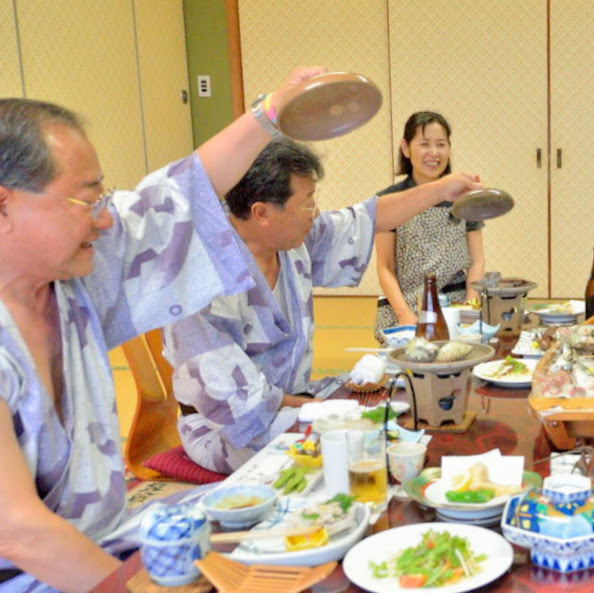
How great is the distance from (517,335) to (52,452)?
1486 millimetres

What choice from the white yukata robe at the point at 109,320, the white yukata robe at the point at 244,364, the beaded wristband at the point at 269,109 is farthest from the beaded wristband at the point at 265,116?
the white yukata robe at the point at 244,364

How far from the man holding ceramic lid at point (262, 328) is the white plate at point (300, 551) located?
0.83 metres

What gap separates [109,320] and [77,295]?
0.10m

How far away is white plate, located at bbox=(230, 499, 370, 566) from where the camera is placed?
1052 millimetres

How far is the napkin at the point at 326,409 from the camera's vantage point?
168 centimetres

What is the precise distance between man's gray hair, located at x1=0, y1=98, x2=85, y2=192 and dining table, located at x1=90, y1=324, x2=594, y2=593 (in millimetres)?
613

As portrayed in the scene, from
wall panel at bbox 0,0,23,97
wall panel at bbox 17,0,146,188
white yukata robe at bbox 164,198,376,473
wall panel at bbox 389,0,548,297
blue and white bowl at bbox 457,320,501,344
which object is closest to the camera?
white yukata robe at bbox 164,198,376,473

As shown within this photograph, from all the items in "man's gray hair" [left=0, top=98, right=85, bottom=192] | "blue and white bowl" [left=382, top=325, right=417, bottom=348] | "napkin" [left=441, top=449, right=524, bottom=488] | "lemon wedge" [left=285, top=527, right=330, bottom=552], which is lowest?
"blue and white bowl" [left=382, top=325, right=417, bottom=348]

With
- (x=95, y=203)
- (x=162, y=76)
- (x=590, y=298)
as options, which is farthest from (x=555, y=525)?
(x=162, y=76)

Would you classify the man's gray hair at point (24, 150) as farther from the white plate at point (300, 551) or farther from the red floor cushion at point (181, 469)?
the red floor cushion at point (181, 469)

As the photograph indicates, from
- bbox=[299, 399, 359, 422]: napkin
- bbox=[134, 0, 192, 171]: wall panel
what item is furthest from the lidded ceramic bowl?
bbox=[134, 0, 192, 171]: wall panel

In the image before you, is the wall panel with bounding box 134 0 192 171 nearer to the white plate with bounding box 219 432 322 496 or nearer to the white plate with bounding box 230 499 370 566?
the white plate with bounding box 219 432 322 496

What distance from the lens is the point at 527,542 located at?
3.31ft

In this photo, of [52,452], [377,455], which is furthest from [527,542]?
[52,452]
